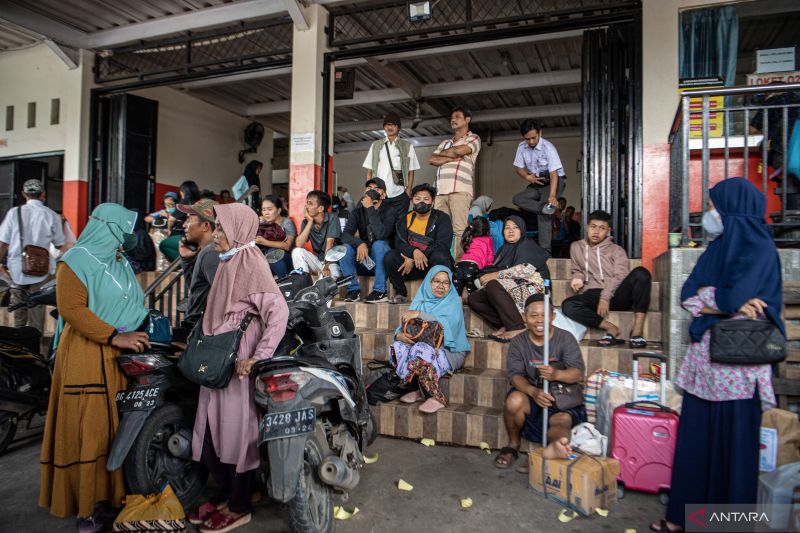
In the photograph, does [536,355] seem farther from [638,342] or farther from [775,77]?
[775,77]

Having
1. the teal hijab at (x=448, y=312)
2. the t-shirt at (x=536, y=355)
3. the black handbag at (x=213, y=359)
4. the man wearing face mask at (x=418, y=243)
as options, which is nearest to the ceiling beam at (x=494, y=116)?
the man wearing face mask at (x=418, y=243)

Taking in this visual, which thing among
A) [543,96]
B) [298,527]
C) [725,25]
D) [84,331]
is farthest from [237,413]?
[543,96]

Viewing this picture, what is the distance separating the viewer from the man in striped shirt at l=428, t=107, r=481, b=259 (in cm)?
649

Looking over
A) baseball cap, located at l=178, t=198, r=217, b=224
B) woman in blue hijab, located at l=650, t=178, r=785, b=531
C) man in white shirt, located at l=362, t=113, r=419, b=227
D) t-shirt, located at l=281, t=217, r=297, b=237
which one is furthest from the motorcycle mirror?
man in white shirt, located at l=362, t=113, r=419, b=227

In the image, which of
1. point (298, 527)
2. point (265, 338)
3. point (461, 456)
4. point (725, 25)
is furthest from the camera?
point (725, 25)

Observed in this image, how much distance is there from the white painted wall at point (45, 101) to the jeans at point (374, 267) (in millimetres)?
6145

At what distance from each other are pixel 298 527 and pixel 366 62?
26.6 ft

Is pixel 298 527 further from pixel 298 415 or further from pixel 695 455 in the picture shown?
pixel 695 455

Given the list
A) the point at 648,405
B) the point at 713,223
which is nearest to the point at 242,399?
the point at 648,405

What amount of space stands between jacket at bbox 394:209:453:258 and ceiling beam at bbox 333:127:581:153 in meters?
8.34

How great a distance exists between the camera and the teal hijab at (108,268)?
9.44 feet

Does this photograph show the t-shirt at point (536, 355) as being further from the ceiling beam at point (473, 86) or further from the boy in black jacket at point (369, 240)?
the ceiling beam at point (473, 86)

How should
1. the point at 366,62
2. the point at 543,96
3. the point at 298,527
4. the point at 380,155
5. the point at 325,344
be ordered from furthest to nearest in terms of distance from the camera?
1. the point at 543,96
2. the point at 366,62
3. the point at 380,155
4. the point at 325,344
5. the point at 298,527

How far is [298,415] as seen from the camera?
8.39 ft
